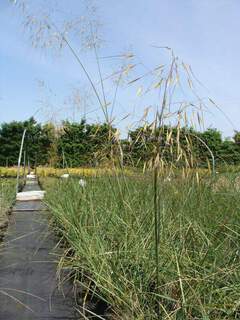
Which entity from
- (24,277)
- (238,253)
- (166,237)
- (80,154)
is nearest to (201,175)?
(166,237)

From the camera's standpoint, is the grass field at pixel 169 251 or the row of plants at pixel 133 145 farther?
the row of plants at pixel 133 145

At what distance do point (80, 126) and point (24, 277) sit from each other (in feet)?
7.59

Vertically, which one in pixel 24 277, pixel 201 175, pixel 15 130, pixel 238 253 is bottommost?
pixel 24 277

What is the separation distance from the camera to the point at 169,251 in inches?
82.0

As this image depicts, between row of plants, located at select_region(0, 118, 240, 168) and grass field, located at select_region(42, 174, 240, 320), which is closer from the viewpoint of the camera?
grass field, located at select_region(42, 174, 240, 320)

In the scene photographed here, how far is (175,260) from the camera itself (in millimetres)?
2002

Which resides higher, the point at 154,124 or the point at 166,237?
the point at 154,124

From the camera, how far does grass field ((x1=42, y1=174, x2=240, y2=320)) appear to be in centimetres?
180

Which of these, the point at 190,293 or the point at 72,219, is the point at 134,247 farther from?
the point at 72,219

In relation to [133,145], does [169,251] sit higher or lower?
lower

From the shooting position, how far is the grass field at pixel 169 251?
180 cm

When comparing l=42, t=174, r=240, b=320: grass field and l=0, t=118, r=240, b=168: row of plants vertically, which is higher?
l=0, t=118, r=240, b=168: row of plants

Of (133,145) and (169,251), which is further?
(133,145)

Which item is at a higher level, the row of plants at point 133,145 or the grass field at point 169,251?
the row of plants at point 133,145
